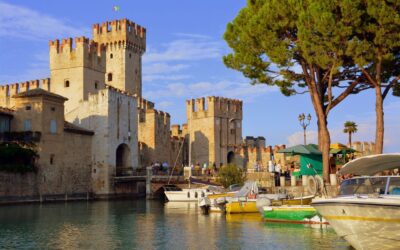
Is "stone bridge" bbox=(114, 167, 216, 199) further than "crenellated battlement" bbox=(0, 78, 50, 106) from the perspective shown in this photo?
No

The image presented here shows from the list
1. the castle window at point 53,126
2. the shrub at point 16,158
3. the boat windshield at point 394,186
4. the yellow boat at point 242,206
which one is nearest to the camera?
the boat windshield at point 394,186

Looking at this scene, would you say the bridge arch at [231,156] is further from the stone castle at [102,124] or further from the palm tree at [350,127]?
the palm tree at [350,127]

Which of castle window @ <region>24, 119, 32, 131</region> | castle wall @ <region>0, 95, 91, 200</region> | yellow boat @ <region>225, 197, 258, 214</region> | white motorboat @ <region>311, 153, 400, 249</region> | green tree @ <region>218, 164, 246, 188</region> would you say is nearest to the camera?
white motorboat @ <region>311, 153, 400, 249</region>

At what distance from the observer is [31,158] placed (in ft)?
119

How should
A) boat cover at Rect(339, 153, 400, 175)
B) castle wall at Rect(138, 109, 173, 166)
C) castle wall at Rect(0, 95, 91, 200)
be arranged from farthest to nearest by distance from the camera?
1. castle wall at Rect(138, 109, 173, 166)
2. castle wall at Rect(0, 95, 91, 200)
3. boat cover at Rect(339, 153, 400, 175)

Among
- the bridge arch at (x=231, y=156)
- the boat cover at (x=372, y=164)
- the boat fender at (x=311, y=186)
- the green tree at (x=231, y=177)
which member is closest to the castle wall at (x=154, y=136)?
the bridge arch at (x=231, y=156)

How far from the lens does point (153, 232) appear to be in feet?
66.8

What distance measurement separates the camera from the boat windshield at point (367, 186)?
13294 mm

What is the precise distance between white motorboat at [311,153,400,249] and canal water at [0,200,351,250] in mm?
2477

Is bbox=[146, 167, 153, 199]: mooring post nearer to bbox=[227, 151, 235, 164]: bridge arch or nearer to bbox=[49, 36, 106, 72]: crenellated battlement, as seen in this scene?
bbox=[49, 36, 106, 72]: crenellated battlement

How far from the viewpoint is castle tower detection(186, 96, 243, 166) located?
5581cm

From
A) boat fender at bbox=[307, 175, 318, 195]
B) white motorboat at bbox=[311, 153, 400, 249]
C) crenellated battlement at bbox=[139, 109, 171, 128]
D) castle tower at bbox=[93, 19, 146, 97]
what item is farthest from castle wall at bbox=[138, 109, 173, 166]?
white motorboat at bbox=[311, 153, 400, 249]

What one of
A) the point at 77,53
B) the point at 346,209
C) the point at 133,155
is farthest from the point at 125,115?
the point at 346,209

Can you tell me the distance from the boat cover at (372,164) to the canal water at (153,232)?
2.19m
